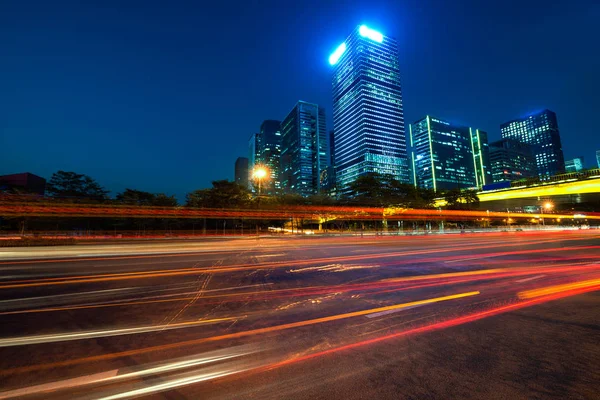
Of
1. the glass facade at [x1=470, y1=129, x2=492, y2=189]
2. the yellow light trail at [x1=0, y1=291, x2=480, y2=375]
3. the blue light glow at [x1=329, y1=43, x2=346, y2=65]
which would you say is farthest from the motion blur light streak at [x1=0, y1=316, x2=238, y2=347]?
the glass facade at [x1=470, y1=129, x2=492, y2=189]

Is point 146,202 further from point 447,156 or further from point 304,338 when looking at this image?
point 447,156

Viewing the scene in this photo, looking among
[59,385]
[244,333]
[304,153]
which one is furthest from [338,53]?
[59,385]

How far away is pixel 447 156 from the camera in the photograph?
17412cm

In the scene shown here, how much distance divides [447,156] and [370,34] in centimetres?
9914

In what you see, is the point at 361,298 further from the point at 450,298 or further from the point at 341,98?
the point at 341,98

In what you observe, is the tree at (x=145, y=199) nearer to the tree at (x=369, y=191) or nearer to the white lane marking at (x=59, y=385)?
the tree at (x=369, y=191)

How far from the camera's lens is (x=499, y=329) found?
4.07 m

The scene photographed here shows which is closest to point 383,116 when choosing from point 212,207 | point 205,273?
point 212,207

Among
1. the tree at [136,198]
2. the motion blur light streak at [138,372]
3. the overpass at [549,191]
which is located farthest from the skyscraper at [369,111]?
the motion blur light streak at [138,372]

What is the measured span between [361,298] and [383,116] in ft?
534

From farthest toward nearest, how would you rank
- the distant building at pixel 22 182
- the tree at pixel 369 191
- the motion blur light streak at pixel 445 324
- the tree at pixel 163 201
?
the tree at pixel 369 191 < the distant building at pixel 22 182 < the tree at pixel 163 201 < the motion blur light streak at pixel 445 324

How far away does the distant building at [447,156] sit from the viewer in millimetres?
169000

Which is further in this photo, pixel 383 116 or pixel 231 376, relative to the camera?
pixel 383 116

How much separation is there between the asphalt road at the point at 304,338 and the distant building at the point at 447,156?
179 metres
